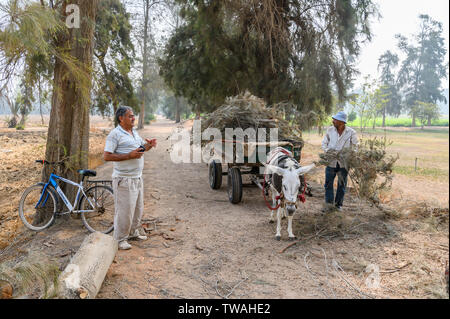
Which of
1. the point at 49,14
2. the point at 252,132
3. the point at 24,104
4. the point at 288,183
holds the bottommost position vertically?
the point at 288,183

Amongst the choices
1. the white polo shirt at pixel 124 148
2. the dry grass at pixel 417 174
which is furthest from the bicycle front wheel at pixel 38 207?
the dry grass at pixel 417 174

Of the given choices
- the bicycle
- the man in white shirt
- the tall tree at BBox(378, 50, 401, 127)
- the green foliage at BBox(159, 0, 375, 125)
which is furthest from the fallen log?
the tall tree at BBox(378, 50, 401, 127)

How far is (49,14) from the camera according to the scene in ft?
14.3

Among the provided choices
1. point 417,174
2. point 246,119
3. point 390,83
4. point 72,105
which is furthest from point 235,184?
point 390,83

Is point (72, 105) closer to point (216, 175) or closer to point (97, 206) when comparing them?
point (97, 206)

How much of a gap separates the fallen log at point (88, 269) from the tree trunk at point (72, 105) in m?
2.23

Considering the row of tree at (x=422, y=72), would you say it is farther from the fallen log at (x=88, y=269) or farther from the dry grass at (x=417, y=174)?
the fallen log at (x=88, y=269)

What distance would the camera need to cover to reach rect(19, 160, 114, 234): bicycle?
5.21m

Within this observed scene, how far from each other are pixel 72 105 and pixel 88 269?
3411mm

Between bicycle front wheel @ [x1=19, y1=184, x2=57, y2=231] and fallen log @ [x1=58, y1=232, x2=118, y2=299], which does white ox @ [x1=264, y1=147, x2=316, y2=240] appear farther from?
bicycle front wheel @ [x1=19, y1=184, x2=57, y2=231]

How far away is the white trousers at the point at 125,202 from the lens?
4.32 m
